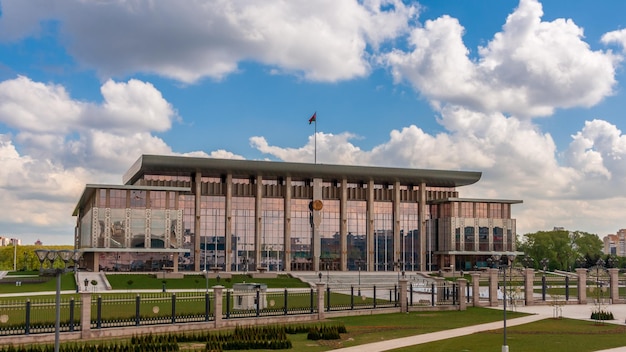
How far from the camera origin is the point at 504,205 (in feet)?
372

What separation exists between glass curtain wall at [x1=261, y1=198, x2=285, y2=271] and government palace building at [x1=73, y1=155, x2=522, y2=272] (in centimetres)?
15

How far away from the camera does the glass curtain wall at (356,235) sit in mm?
109375

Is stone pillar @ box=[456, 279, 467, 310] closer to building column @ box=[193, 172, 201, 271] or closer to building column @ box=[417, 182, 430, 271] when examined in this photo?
building column @ box=[193, 172, 201, 271]

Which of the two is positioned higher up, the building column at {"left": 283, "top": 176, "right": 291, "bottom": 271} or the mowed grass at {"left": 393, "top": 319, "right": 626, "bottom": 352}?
the building column at {"left": 283, "top": 176, "right": 291, "bottom": 271}

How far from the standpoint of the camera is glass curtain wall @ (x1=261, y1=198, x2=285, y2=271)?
105500 mm

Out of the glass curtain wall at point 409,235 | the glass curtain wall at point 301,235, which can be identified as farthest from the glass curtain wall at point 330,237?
the glass curtain wall at point 409,235

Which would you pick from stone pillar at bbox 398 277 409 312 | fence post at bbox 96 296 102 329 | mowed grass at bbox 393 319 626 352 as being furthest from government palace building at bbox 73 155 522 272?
fence post at bbox 96 296 102 329

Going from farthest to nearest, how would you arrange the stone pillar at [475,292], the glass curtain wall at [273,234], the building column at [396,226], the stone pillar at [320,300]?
the building column at [396,226], the glass curtain wall at [273,234], the stone pillar at [475,292], the stone pillar at [320,300]

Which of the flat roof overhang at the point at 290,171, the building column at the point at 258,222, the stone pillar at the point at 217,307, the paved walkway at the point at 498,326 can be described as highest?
the flat roof overhang at the point at 290,171

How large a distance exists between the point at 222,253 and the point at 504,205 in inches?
1832

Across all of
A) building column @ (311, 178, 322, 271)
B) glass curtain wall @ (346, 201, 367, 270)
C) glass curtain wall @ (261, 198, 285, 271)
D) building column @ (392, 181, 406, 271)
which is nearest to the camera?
glass curtain wall @ (261, 198, 285, 271)

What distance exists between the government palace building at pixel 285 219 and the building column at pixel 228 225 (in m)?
0.15

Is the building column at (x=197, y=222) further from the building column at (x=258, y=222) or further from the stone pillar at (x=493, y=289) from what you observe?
the stone pillar at (x=493, y=289)

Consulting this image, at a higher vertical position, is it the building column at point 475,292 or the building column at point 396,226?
the building column at point 396,226
